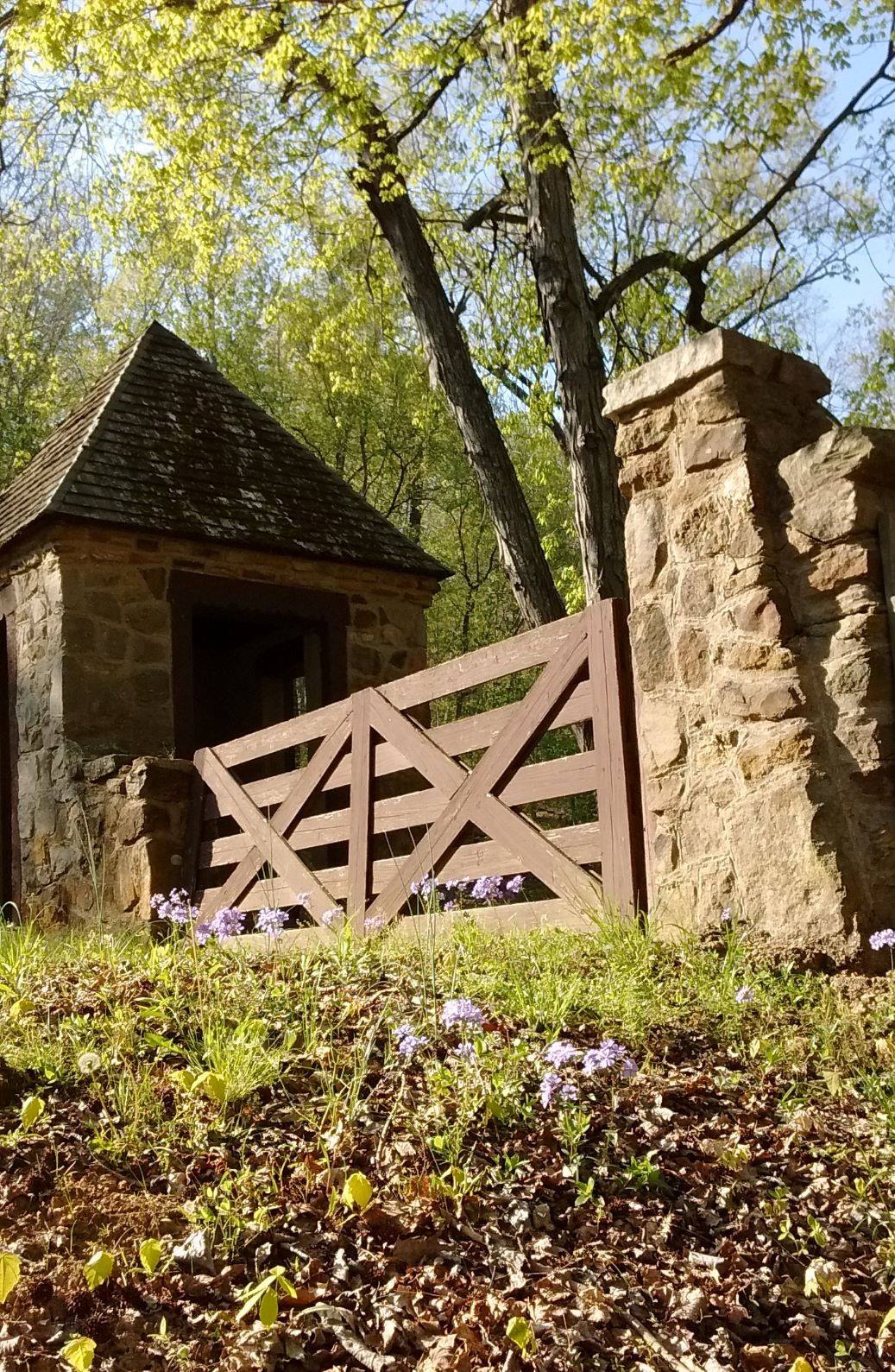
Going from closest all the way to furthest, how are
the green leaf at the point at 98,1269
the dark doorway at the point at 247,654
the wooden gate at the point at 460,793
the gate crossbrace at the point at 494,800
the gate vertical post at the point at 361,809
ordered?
the green leaf at the point at 98,1269, the wooden gate at the point at 460,793, the gate crossbrace at the point at 494,800, the gate vertical post at the point at 361,809, the dark doorway at the point at 247,654

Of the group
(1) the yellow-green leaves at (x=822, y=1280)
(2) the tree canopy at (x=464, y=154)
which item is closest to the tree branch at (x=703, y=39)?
(2) the tree canopy at (x=464, y=154)

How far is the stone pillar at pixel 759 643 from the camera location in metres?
4.38

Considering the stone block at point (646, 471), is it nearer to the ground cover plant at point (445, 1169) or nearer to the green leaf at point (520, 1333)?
the ground cover plant at point (445, 1169)

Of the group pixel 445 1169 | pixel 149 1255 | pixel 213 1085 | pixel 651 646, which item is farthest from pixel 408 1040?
pixel 651 646

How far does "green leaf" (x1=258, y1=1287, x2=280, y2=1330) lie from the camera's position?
2.29m

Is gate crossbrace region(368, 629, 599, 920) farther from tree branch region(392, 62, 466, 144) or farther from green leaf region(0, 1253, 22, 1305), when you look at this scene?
tree branch region(392, 62, 466, 144)

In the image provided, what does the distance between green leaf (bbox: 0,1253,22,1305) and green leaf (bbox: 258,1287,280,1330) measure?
0.45 meters

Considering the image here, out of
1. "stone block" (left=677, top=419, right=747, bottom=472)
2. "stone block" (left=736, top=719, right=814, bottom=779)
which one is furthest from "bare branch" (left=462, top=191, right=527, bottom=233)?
"stone block" (left=736, top=719, right=814, bottom=779)

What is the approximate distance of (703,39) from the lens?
30.2 ft

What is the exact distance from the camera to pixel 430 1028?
362cm

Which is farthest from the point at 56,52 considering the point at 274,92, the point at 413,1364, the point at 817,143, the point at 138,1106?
the point at 413,1364

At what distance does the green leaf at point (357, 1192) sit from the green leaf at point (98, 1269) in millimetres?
521

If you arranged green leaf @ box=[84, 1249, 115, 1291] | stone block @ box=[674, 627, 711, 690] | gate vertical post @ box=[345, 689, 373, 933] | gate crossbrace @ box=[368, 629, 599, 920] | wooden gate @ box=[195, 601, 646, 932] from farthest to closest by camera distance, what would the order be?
gate vertical post @ box=[345, 689, 373, 933], gate crossbrace @ box=[368, 629, 599, 920], wooden gate @ box=[195, 601, 646, 932], stone block @ box=[674, 627, 711, 690], green leaf @ box=[84, 1249, 115, 1291]

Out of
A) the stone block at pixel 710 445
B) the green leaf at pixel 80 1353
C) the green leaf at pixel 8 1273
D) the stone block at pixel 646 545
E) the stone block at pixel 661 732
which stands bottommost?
the green leaf at pixel 80 1353
